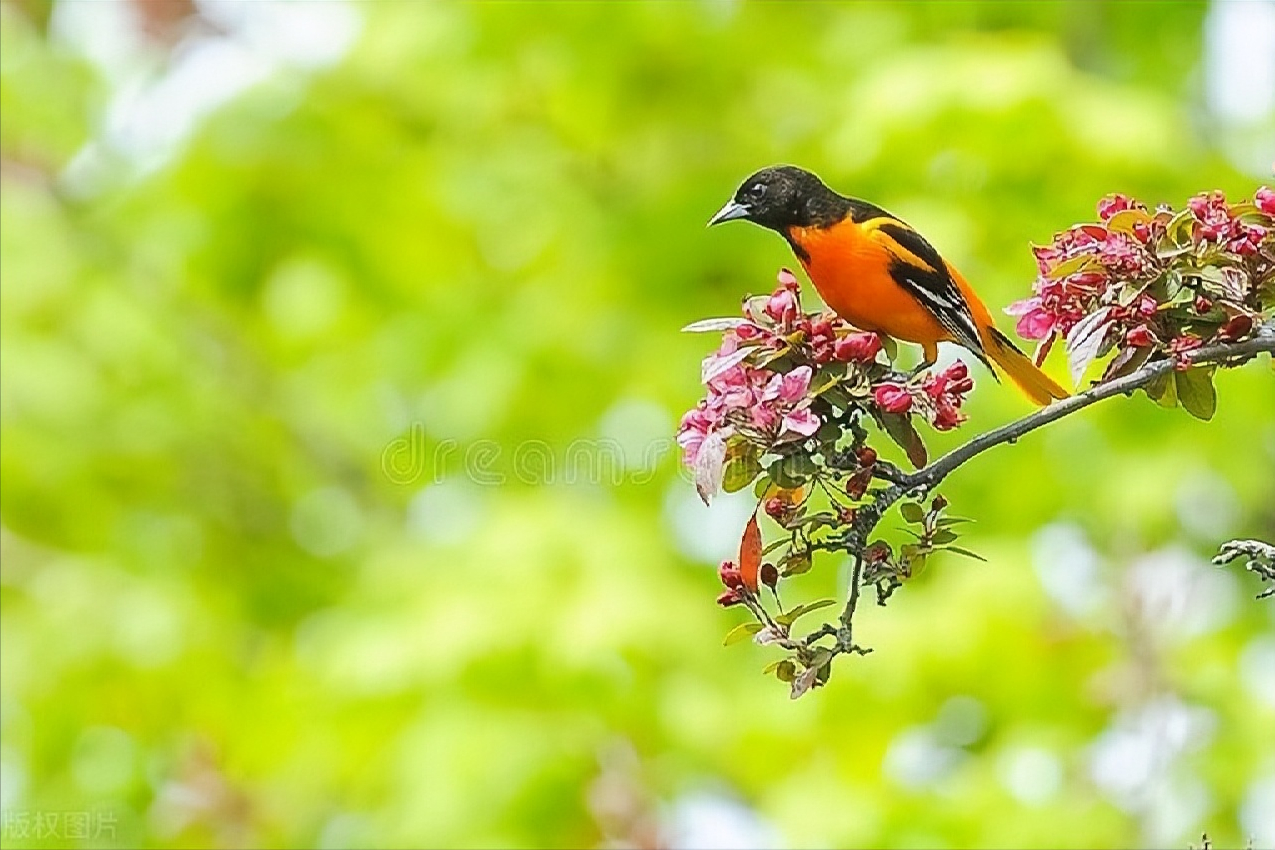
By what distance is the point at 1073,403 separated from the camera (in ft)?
4.58

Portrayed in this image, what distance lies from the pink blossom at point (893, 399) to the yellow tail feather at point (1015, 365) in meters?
0.50

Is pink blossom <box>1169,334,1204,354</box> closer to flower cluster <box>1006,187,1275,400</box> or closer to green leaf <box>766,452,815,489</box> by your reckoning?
flower cluster <box>1006,187,1275,400</box>

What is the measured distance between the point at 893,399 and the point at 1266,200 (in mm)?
398

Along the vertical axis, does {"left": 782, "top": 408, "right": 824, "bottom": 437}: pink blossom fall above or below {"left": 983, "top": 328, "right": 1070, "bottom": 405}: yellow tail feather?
below

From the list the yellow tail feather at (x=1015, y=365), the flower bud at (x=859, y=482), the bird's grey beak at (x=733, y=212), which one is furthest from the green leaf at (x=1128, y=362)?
the bird's grey beak at (x=733, y=212)

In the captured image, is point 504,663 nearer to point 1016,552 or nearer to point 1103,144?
point 1016,552

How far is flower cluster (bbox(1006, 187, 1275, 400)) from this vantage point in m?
1.57

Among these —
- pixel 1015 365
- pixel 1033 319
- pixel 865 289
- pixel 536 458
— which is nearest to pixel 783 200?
pixel 865 289

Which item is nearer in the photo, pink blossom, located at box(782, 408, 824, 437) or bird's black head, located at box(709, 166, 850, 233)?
pink blossom, located at box(782, 408, 824, 437)

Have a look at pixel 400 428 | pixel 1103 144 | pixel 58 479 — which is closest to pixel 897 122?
pixel 1103 144

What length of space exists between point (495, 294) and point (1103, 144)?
5.74ft

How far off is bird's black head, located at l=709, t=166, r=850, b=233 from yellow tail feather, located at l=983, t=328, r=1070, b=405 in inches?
13.0

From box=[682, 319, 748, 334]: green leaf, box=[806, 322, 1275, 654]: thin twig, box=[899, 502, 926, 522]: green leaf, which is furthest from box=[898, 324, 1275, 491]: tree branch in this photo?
box=[682, 319, 748, 334]: green leaf

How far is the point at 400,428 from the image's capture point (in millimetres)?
4992
